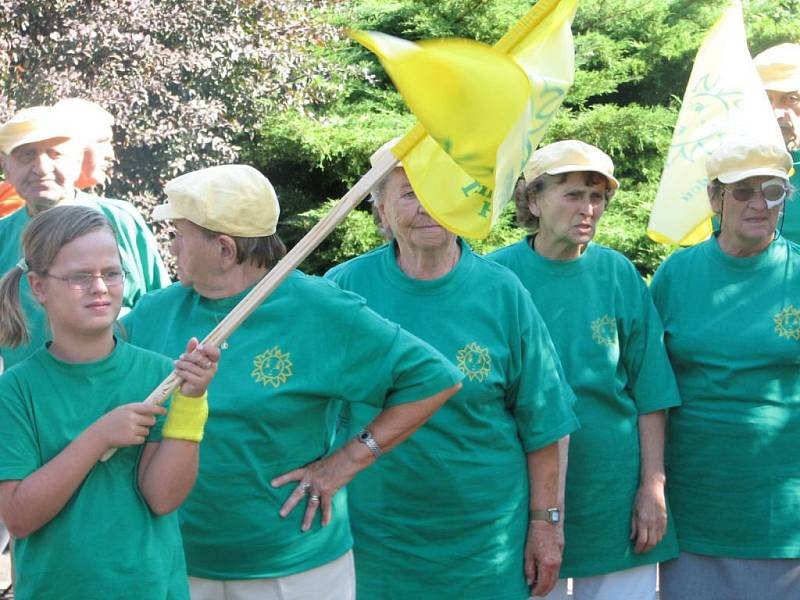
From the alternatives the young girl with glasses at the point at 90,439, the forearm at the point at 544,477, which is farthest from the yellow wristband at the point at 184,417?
the forearm at the point at 544,477

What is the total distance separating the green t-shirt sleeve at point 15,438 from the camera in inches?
110

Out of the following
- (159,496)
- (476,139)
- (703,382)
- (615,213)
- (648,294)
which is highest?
(476,139)

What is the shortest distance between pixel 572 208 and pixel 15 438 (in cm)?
215

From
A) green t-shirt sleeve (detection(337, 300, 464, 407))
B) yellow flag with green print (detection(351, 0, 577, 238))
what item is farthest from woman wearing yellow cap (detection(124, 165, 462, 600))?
yellow flag with green print (detection(351, 0, 577, 238))

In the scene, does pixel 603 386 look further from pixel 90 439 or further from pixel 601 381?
pixel 90 439

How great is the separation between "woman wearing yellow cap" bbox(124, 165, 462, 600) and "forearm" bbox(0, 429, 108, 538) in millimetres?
604

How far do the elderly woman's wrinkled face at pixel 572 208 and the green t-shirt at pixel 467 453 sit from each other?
418mm

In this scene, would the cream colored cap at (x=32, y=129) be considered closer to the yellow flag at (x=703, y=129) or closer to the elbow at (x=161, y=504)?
the elbow at (x=161, y=504)

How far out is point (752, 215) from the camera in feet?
14.1

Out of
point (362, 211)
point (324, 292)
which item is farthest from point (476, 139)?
point (362, 211)

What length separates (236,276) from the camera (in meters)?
3.50

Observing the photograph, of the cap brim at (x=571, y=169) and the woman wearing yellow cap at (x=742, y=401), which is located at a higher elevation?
the cap brim at (x=571, y=169)

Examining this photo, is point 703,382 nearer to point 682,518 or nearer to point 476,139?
point 682,518

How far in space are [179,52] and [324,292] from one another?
255 inches
